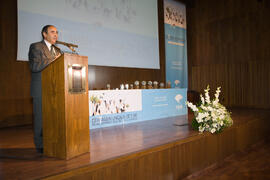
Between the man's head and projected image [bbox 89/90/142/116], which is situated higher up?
the man's head

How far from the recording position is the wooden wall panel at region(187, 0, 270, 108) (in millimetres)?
6562

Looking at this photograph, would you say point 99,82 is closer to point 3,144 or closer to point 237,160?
point 3,144

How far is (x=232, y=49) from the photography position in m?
7.11

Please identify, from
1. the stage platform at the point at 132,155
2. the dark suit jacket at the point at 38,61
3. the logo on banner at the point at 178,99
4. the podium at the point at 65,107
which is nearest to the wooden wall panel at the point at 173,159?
the stage platform at the point at 132,155

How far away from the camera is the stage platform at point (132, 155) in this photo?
6.14 ft

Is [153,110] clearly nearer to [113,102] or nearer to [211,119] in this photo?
[113,102]

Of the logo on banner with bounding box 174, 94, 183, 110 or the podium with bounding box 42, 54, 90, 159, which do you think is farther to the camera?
the logo on banner with bounding box 174, 94, 183, 110

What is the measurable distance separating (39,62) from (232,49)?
621 centimetres

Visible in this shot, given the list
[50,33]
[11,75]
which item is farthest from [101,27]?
[50,33]

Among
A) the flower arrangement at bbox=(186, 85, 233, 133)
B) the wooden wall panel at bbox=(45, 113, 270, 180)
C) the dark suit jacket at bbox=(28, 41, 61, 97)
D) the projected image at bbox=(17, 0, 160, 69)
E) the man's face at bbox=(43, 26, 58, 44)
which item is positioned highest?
the projected image at bbox=(17, 0, 160, 69)

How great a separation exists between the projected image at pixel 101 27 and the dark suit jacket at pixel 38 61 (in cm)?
224

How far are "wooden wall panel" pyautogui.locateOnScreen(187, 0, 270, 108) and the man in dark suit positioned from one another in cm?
596

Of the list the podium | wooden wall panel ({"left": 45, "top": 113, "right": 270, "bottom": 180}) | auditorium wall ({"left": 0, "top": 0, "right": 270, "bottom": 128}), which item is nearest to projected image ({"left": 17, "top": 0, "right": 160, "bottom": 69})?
auditorium wall ({"left": 0, "top": 0, "right": 270, "bottom": 128})

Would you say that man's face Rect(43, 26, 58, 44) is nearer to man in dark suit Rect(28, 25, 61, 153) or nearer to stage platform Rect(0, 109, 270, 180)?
man in dark suit Rect(28, 25, 61, 153)
